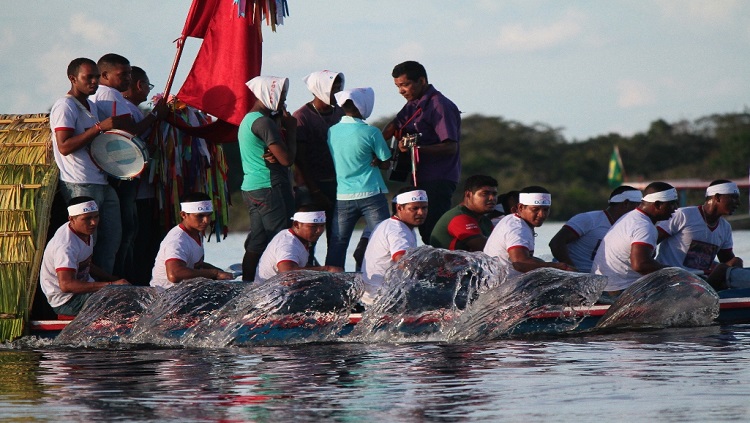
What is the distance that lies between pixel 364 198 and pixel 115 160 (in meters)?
2.07

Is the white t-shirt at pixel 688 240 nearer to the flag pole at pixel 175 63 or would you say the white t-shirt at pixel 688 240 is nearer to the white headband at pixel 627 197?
the white headband at pixel 627 197

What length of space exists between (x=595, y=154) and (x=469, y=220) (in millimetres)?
42119

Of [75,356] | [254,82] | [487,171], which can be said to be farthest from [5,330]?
[487,171]

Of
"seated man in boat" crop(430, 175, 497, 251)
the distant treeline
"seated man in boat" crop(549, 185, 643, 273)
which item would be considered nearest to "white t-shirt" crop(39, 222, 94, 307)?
"seated man in boat" crop(430, 175, 497, 251)

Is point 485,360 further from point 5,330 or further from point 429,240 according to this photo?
point 5,330

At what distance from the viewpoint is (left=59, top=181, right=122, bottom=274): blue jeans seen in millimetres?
11008

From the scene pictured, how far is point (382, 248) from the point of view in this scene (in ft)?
34.9

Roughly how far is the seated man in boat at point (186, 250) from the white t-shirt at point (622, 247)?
3.06m

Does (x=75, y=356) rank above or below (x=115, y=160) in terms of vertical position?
below

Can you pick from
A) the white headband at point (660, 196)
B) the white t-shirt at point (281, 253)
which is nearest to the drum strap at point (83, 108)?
the white t-shirt at point (281, 253)

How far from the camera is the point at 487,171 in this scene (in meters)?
49.8

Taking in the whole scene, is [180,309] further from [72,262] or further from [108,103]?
[108,103]

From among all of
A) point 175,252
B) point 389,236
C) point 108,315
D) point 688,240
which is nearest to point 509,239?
point 389,236

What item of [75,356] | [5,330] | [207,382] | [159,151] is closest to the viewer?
[207,382]
